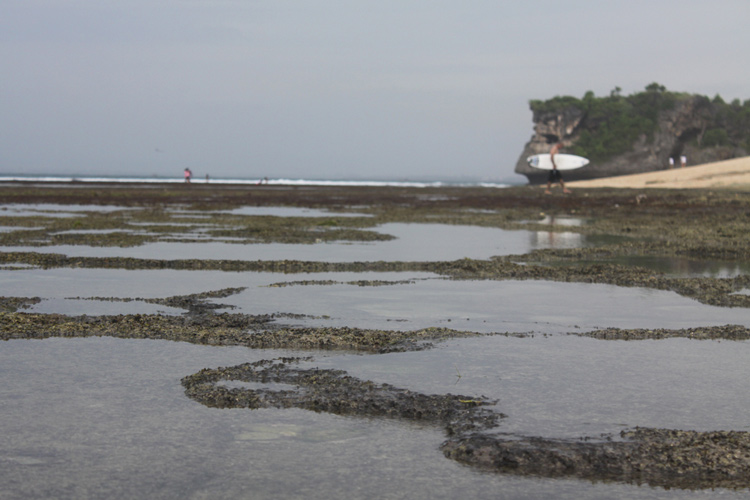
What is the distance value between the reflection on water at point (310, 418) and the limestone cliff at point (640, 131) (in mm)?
122246

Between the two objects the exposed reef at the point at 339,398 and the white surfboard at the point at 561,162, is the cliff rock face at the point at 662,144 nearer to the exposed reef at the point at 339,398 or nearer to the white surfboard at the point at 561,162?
the white surfboard at the point at 561,162

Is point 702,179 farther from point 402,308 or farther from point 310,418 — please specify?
point 310,418

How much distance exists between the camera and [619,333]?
8.16 meters

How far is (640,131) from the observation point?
132 metres

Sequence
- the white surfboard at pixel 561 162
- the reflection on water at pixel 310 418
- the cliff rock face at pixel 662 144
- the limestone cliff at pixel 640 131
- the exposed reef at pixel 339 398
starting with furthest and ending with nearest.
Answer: the cliff rock face at pixel 662 144 < the limestone cliff at pixel 640 131 < the white surfboard at pixel 561 162 < the exposed reef at pixel 339 398 < the reflection on water at pixel 310 418

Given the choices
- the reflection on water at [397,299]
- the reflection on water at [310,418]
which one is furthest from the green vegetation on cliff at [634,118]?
the reflection on water at [310,418]

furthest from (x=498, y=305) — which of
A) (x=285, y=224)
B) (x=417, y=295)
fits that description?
(x=285, y=224)

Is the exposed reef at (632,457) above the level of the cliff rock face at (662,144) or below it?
below

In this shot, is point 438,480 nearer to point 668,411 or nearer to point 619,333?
point 668,411

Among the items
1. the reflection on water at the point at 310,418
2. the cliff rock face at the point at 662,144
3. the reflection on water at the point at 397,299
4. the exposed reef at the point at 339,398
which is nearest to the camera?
the reflection on water at the point at 310,418

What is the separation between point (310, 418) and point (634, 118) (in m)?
138

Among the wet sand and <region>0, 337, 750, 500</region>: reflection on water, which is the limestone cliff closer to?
the wet sand

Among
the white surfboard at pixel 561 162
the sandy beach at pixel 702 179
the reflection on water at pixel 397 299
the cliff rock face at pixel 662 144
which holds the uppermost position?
the cliff rock face at pixel 662 144

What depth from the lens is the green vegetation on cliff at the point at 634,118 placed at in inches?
5133
